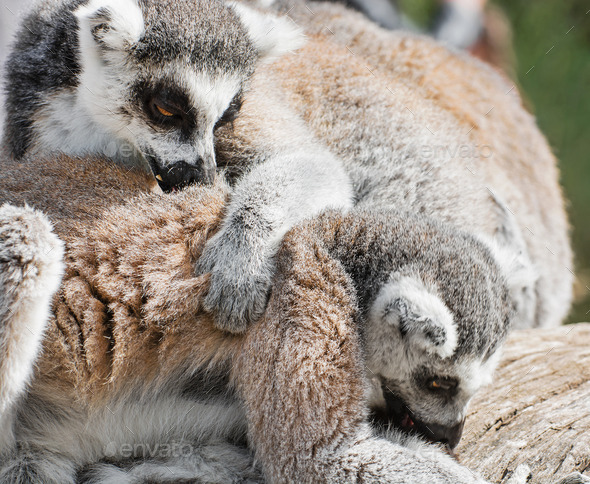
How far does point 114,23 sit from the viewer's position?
4.14 m

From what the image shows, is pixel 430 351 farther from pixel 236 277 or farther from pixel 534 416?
pixel 534 416

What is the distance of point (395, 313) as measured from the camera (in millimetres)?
3340

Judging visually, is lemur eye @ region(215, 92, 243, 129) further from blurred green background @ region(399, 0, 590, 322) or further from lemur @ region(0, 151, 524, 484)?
blurred green background @ region(399, 0, 590, 322)

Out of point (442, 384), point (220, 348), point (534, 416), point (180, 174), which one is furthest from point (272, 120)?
point (534, 416)

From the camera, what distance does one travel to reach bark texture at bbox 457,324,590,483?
3898 millimetres

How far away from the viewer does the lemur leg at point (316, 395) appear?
3.11 m

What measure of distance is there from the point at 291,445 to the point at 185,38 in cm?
276

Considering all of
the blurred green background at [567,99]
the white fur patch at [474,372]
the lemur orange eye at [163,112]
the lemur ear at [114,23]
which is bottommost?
the white fur patch at [474,372]

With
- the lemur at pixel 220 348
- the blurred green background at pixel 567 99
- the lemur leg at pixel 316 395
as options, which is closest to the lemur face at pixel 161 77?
the lemur at pixel 220 348

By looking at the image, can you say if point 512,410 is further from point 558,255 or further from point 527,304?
point 558,255

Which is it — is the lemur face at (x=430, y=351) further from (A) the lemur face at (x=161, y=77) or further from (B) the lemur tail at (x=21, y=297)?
(B) the lemur tail at (x=21, y=297)

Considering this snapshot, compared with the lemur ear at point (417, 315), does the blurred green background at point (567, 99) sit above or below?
above

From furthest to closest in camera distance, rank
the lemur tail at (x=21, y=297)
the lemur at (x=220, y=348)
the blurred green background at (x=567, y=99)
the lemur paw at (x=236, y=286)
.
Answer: the blurred green background at (x=567, y=99) → the lemur paw at (x=236, y=286) → the lemur at (x=220, y=348) → the lemur tail at (x=21, y=297)

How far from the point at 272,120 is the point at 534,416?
3023 millimetres
